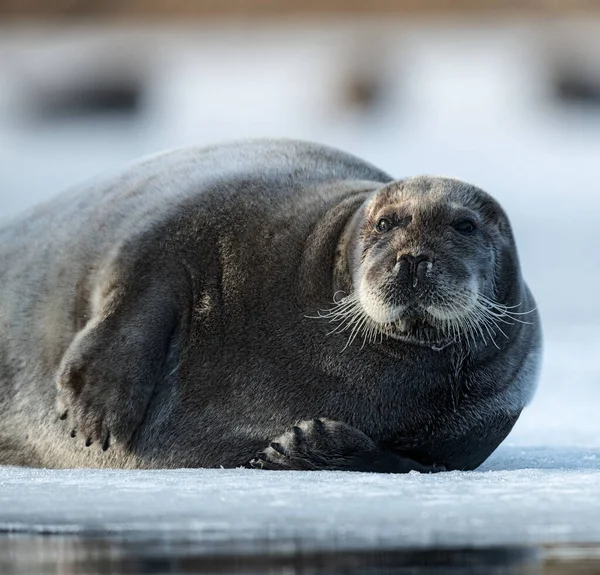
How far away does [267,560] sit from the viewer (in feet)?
11.5

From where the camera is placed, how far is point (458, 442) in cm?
535

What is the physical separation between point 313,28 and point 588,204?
17.4 meters

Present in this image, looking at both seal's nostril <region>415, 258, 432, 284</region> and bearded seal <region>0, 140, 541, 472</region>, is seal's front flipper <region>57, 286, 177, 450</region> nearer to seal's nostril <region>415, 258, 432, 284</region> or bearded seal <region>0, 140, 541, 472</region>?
bearded seal <region>0, 140, 541, 472</region>

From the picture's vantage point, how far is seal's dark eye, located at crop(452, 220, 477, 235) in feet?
17.1

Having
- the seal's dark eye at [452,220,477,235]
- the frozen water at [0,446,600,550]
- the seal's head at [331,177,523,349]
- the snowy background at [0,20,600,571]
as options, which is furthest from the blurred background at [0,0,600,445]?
the frozen water at [0,446,600,550]

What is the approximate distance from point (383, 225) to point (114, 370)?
0.94 m

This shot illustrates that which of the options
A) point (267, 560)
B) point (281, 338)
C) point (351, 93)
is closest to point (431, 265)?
point (281, 338)

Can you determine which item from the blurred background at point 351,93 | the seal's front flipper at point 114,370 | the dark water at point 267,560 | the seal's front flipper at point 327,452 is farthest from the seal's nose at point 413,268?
the blurred background at point 351,93

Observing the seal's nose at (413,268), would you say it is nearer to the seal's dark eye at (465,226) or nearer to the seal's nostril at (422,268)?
the seal's nostril at (422,268)

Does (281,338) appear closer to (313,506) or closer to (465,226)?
(465,226)

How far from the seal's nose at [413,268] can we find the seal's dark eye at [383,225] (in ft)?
0.59

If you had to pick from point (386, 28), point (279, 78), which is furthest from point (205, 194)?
point (386, 28)

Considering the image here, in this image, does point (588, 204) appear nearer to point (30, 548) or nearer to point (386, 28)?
point (30, 548)

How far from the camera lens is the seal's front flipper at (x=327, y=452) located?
504 cm
